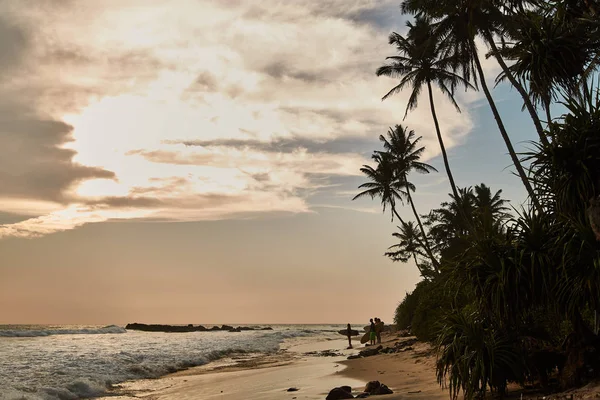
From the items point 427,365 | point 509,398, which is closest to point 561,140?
point 509,398

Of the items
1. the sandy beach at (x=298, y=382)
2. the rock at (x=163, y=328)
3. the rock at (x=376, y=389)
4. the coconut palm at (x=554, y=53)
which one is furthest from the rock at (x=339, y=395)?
the rock at (x=163, y=328)

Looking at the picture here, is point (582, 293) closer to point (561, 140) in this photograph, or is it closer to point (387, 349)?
point (561, 140)

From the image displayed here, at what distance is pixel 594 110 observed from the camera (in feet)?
25.4

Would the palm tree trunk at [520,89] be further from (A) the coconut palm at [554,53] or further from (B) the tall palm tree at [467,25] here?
(A) the coconut palm at [554,53]

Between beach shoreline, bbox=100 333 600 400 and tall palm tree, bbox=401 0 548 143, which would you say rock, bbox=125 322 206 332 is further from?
tall palm tree, bbox=401 0 548 143

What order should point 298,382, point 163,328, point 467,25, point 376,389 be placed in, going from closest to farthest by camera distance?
point 376,389
point 298,382
point 467,25
point 163,328

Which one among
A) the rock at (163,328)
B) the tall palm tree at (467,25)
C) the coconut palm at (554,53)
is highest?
the tall palm tree at (467,25)

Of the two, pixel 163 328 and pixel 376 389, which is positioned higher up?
pixel 376 389

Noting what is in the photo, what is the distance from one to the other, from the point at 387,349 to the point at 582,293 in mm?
16190

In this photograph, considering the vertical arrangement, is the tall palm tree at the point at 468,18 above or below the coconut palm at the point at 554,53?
above

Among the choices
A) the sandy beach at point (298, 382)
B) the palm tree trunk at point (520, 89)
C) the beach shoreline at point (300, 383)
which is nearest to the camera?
the beach shoreline at point (300, 383)

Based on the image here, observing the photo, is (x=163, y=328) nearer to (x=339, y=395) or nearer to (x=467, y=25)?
(x=467, y=25)

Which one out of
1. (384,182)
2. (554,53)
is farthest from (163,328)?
(554,53)

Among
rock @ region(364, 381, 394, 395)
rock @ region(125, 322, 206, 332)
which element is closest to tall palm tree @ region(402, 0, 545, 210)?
rock @ region(364, 381, 394, 395)
